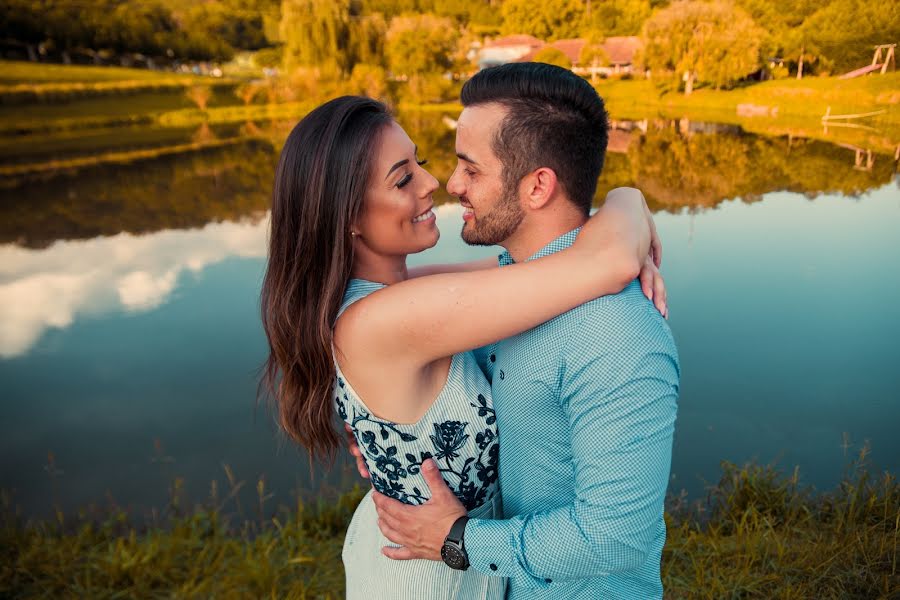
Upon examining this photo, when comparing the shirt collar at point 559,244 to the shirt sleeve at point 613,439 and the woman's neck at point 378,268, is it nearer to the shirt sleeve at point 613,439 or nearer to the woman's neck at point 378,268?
the shirt sleeve at point 613,439

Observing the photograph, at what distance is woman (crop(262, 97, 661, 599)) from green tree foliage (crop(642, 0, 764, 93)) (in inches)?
683

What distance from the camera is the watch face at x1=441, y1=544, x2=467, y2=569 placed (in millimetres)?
1160

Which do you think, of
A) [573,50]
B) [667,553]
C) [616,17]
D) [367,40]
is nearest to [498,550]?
[667,553]

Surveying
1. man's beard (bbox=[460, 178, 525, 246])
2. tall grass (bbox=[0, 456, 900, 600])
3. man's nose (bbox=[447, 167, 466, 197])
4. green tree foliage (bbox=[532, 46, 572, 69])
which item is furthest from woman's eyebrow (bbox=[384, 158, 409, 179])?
green tree foliage (bbox=[532, 46, 572, 69])

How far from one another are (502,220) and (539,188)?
11 centimetres

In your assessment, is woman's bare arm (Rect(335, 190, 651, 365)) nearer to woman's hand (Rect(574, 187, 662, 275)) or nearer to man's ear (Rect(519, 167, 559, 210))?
woman's hand (Rect(574, 187, 662, 275))

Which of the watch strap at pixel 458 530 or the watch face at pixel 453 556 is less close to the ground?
the watch strap at pixel 458 530

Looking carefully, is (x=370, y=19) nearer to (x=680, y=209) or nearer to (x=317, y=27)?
(x=317, y=27)

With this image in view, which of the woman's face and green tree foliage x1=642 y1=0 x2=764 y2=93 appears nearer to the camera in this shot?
the woman's face

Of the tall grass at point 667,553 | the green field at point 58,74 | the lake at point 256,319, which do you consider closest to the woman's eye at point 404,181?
the tall grass at point 667,553

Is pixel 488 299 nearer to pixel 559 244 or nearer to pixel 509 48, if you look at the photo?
pixel 559 244

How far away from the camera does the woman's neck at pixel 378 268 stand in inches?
55.1

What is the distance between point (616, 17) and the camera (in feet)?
70.4

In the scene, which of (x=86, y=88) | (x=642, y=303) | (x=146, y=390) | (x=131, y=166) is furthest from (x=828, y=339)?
(x=86, y=88)
